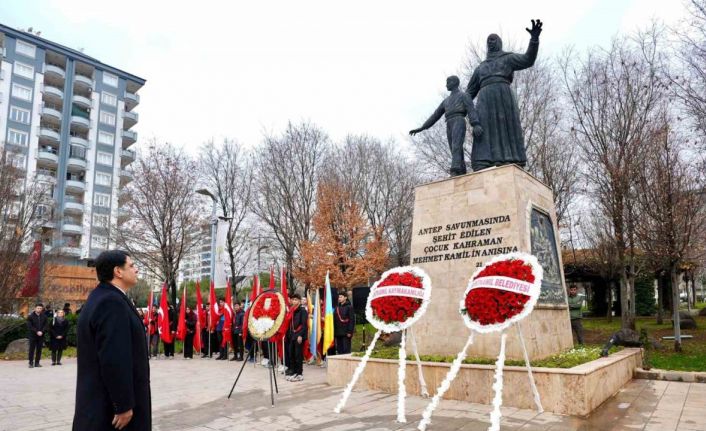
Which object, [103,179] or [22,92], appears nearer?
[22,92]

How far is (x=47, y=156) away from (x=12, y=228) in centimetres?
3621

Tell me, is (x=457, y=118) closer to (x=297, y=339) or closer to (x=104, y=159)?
(x=297, y=339)

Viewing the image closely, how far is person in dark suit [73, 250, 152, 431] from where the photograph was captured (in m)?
3.22

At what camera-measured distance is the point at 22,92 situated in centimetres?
5166

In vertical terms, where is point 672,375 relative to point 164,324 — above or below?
below

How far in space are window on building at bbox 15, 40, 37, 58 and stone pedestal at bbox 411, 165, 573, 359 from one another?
58.2 m

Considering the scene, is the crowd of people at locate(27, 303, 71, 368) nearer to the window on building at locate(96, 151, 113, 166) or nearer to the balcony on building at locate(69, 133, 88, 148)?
the balcony on building at locate(69, 133, 88, 148)

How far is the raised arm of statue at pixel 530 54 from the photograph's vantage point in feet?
30.1

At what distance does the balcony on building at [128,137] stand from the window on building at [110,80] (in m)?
5.77

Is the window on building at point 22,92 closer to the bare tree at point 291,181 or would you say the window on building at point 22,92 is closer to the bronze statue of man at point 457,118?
the bare tree at point 291,181

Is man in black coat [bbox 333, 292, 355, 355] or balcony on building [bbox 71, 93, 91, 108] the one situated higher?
balcony on building [bbox 71, 93, 91, 108]

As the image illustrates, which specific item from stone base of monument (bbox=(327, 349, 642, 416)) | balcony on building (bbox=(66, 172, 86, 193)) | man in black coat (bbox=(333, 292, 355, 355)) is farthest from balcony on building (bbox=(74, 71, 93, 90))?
stone base of monument (bbox=(327, 349, 642, 416))

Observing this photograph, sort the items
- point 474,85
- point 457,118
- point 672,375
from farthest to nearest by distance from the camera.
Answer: point 474,85, point 457,118, point 672,375

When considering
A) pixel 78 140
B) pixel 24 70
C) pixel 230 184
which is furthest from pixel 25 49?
pixel 230 184
